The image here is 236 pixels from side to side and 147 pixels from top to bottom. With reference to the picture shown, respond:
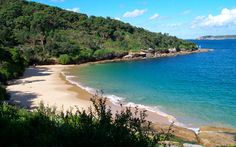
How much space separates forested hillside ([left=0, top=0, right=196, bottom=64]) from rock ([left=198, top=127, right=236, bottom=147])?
63.3m

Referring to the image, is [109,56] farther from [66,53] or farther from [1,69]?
[1,69]

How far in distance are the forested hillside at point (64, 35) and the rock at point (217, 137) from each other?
6325cm

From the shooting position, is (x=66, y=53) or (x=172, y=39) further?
(x=172, y=39)

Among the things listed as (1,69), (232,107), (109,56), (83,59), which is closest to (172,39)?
(109,56)

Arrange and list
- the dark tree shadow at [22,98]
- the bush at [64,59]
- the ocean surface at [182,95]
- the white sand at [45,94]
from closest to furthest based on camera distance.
Answer: the ocean surface at [182,95]
the dark tree shadow at [22,98]
the white sand at [45,94]
the bush at [64,59]

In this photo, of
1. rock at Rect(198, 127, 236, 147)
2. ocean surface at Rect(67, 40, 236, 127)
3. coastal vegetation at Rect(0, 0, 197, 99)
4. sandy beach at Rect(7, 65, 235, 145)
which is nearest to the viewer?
rock at Rect(198, 127, 236, 147)

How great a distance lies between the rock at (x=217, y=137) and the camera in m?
21.6

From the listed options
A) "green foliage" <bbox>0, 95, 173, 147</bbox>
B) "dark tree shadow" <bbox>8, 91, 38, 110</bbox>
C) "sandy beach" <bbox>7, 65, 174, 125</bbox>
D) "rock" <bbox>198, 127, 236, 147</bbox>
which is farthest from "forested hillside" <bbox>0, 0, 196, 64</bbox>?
"green foliage" <bbox>0, 95, 173, 147</bbox>

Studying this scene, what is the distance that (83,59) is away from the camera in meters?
91.6

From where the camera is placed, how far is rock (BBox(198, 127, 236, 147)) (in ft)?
70.9

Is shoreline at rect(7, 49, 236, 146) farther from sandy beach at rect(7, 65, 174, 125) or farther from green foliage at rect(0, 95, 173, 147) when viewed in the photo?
green foliage at rect(0, 95, 173, 147)

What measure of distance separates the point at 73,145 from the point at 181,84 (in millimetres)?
46031

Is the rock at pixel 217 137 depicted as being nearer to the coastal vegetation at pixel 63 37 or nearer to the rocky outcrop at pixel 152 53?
the coastal vegetation at pixel 63 37

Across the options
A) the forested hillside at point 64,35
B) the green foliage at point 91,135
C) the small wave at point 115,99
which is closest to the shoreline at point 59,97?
the small wave at point 115,99
